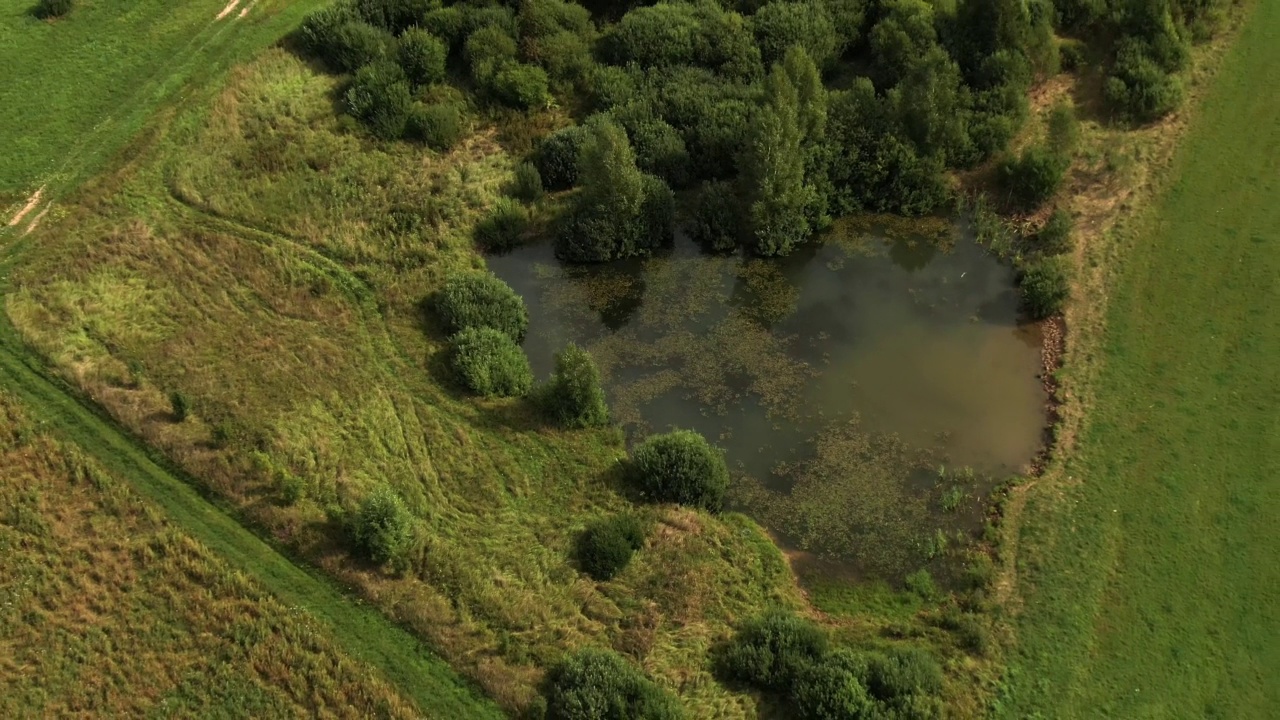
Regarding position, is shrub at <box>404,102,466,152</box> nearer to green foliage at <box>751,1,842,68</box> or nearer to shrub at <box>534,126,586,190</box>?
shrub at <box>534,126,586,190</box>

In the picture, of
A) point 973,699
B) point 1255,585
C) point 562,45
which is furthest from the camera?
point 562,45

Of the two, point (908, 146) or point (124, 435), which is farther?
point (908, 146)

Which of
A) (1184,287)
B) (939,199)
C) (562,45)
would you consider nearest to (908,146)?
(939,199)

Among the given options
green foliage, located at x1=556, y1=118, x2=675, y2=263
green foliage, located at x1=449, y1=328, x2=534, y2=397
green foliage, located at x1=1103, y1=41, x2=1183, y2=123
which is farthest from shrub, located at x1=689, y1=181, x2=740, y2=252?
green foliage, located at x1=1103, y1=41, x2=1183, y2=123

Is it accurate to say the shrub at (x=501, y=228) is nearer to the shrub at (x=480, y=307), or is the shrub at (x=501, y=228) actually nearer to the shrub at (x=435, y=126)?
the shrub at (x=480, y=307)

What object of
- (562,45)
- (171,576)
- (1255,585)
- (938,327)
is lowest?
(1255,585)

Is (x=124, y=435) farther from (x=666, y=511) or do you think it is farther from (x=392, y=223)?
(x=666, y=511)

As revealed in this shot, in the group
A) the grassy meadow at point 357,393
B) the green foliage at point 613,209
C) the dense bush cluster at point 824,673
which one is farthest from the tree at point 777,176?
the dense bush cluster at point 824,673
